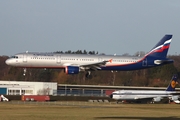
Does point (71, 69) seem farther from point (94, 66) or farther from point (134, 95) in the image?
point (134, 95)

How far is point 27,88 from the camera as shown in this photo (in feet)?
385

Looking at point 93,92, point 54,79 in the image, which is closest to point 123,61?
point 93,92

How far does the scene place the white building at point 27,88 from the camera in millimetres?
115375

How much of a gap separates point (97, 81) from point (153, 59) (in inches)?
1908

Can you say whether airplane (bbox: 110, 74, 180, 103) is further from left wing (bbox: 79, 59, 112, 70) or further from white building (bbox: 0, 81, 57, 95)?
white building (bbox: 0, 81, 57, 95)

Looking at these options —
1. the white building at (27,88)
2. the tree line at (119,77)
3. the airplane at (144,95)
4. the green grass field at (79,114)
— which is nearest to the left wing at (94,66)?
the green grass field at (79,114)

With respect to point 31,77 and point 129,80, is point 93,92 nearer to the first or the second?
point 129,80

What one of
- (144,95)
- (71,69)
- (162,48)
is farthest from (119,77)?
(71,69)

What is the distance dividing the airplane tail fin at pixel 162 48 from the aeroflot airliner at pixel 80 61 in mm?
969

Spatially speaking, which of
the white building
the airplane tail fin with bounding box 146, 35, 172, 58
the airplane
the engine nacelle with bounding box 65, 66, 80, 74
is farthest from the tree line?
the engine nacelle with bounding box 65, 66, 80, 74

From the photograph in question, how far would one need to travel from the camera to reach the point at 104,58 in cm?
7956

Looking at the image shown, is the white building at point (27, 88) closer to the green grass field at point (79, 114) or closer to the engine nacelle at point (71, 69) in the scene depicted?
the engine nacelle at point (71, 69)

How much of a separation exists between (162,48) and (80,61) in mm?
15326

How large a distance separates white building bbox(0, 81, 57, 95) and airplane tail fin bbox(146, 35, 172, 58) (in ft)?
114
